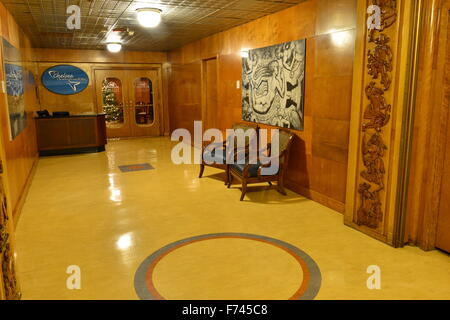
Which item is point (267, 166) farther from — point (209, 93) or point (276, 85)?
point (209, 93)

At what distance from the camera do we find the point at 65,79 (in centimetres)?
1033

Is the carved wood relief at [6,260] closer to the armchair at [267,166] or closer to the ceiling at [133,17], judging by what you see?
the armchair at [267,166]

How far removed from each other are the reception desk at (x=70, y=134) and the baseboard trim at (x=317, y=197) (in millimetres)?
5320

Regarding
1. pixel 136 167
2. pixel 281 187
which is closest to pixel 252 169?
pixel 281 187

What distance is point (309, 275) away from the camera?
116 inches

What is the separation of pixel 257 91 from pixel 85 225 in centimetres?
345

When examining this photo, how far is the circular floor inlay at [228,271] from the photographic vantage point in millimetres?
2688

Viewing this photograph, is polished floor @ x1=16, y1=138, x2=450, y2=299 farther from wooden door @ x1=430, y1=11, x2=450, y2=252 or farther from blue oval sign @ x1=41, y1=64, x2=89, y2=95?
blue oval sign @ x1=41, y1=64, x2=89, y2=95

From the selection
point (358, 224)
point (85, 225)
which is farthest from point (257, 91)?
point (85, 225)

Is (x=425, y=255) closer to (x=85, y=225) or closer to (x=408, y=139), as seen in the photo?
(x=408, y=139)

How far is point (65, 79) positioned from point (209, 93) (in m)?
4.63

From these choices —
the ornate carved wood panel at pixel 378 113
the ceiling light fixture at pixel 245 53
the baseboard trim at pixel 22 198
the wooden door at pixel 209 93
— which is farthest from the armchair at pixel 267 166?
the wooden door at pixel 209 93

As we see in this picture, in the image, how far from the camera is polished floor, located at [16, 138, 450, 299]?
9.05ft

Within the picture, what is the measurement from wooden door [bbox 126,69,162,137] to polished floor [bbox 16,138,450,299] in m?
6.10
